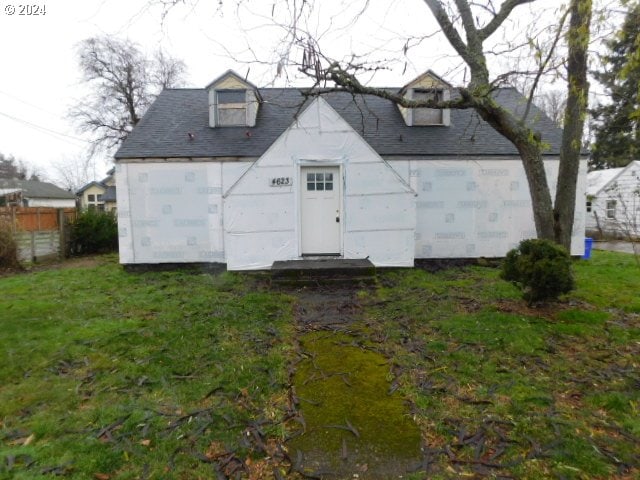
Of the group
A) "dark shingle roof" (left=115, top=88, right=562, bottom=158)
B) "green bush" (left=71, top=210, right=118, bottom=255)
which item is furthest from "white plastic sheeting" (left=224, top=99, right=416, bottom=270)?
"green bush" (left=71, top=210, right=118, bottom=255)

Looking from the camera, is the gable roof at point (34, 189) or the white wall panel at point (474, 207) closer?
the white wall panel at point (474, 207)

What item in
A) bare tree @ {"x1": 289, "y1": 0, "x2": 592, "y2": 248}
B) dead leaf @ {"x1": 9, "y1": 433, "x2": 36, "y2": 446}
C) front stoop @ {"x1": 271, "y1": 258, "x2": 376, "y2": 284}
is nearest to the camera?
dead leaf @ {"x1": 9, "y1": 433, "x2": 36, "y2": 446}

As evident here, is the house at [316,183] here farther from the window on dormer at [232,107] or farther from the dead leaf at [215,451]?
the dead leaf at [215,451]

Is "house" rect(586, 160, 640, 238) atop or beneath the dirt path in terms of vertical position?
atop

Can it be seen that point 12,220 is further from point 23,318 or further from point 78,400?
point 78,400

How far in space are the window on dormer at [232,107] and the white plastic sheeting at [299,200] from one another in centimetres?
298

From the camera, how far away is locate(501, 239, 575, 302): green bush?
5.19 m

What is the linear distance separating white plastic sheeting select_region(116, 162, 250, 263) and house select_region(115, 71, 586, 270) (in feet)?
0.09

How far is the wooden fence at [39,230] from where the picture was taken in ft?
35.6

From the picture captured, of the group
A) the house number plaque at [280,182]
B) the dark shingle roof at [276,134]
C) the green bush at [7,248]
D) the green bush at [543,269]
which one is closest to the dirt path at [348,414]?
the green bush at [543,269]

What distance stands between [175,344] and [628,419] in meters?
4.69

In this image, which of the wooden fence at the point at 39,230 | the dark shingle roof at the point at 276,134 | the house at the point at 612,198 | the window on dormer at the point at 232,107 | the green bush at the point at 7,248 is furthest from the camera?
the house at the point at 612,198

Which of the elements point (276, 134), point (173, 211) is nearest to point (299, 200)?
point (276, 134)

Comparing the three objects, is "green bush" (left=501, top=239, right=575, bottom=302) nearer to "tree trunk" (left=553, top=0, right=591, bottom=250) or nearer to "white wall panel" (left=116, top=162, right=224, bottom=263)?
"tree trunk" (left=553, top=0, right=591, bottom=250)
